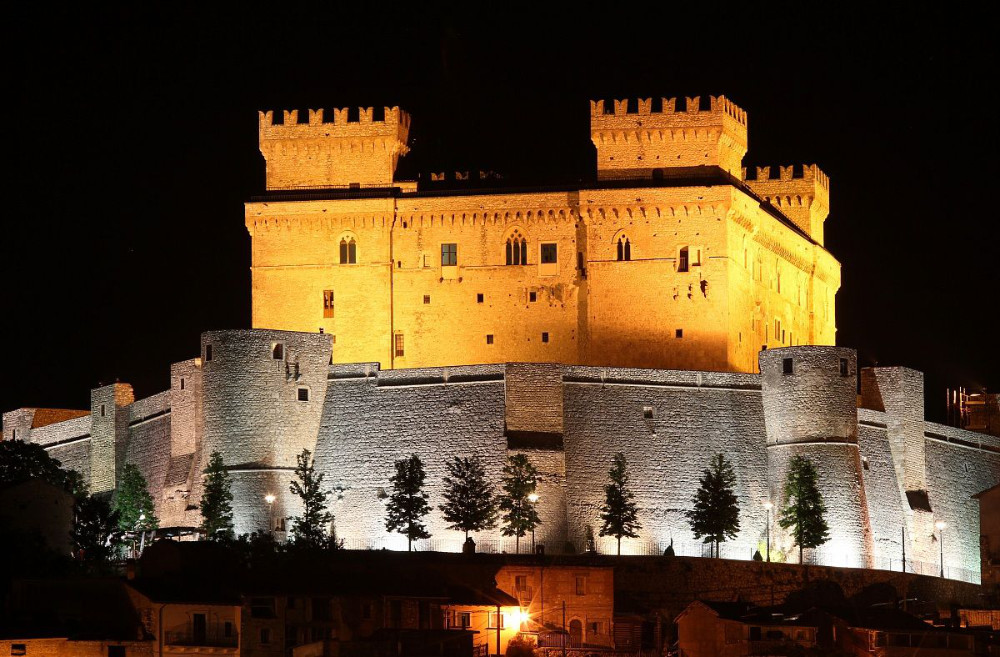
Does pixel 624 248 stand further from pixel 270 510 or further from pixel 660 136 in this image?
pixel 270 510

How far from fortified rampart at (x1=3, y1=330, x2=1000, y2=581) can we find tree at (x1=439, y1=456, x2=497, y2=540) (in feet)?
1.72

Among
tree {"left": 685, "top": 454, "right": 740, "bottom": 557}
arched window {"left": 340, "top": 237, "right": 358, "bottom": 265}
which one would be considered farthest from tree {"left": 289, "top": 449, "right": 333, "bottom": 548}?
arched window {"left": 340, "top": 237, "right": 358, "bottom": 265}

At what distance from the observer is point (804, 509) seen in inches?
3219

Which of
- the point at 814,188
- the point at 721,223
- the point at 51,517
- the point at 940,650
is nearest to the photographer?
the point at 940,650

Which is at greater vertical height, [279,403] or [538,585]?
[279,403]

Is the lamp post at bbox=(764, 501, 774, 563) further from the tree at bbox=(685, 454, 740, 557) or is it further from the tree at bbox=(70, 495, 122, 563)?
the tree at bbox=(70, 495, 122, 563)

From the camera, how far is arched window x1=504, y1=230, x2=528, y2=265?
94500mm

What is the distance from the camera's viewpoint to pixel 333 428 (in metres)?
85.8

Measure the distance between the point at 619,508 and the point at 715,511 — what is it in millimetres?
3092

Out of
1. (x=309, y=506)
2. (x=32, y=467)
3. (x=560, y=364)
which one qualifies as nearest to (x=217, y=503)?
(x=309, y=506)

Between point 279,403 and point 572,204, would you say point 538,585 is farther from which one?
point 572,204

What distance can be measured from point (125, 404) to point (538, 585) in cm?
2366

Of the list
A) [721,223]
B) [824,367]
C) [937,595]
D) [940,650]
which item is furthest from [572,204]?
[940,650]

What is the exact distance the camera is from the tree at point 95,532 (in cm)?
8225
